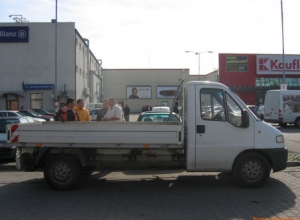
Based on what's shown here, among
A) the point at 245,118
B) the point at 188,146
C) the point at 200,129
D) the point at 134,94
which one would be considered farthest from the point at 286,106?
the point at 134,94

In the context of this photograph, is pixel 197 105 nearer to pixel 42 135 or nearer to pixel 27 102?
pixel 42 135

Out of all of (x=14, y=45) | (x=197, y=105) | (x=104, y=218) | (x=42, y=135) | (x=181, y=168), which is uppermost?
(x=14, y=45)

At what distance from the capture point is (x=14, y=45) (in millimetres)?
36094

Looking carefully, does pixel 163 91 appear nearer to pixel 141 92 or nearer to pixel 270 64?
pixel 141 92

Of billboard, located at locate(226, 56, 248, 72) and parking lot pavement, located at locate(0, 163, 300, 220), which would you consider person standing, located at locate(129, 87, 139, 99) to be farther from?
parking lot pavement, located at locate(0, 163, 300, 220)

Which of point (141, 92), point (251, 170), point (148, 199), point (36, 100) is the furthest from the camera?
point (141, 92)

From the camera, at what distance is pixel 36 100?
120ft

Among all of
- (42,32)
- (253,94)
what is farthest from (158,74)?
(42,32)

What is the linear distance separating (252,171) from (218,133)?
1087mm

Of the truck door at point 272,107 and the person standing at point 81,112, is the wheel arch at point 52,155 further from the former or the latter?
the truck door at point 272,107

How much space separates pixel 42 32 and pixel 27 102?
7.78 meters

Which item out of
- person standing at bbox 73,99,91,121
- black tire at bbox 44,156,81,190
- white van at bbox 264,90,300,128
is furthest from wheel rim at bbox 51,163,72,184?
white van at bbox 264,90,300,128

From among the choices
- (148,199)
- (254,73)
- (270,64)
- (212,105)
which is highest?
(270,64)

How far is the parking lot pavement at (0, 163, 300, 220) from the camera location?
5.58m
